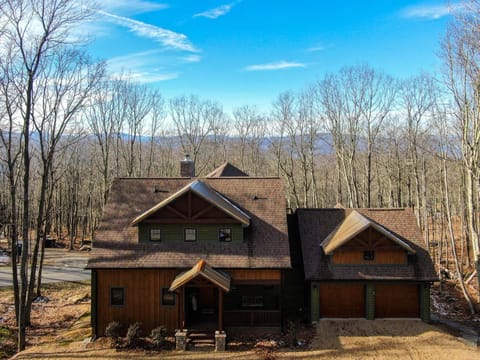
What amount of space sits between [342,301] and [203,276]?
691 cm

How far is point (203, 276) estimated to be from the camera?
1525 centimetres

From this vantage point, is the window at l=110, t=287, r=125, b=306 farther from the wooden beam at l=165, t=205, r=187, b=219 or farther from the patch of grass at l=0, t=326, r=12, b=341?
the patch of grass at l=0, t=326, r=12, b=341

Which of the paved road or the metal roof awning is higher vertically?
the metal roof awning

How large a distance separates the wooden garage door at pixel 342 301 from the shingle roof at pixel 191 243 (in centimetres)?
305

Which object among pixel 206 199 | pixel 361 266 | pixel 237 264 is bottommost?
pixel 361 266

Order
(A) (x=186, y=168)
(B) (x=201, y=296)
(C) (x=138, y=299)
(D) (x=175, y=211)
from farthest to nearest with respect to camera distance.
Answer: (A) (x=186, y=168), (B) (x=201, y=296), (D) (x=175, y=211), (C) (x=138, y=299)

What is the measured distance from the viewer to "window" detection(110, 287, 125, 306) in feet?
53.8

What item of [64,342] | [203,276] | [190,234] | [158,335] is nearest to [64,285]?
[64,342]

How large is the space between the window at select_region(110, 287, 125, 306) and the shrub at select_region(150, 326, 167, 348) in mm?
2041

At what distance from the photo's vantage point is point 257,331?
16656 millimetres

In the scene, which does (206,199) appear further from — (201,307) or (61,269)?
(61,269)

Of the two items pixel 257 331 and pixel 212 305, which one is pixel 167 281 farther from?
pixel 257 331

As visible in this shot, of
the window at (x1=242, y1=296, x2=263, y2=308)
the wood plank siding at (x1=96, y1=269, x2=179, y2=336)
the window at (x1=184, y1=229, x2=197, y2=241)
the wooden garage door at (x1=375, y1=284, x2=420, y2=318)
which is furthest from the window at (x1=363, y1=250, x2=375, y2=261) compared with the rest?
the wood plank siding at (x1=96, y1=269, x2=179, y2=336)

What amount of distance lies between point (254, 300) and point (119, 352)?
608 centimetres
